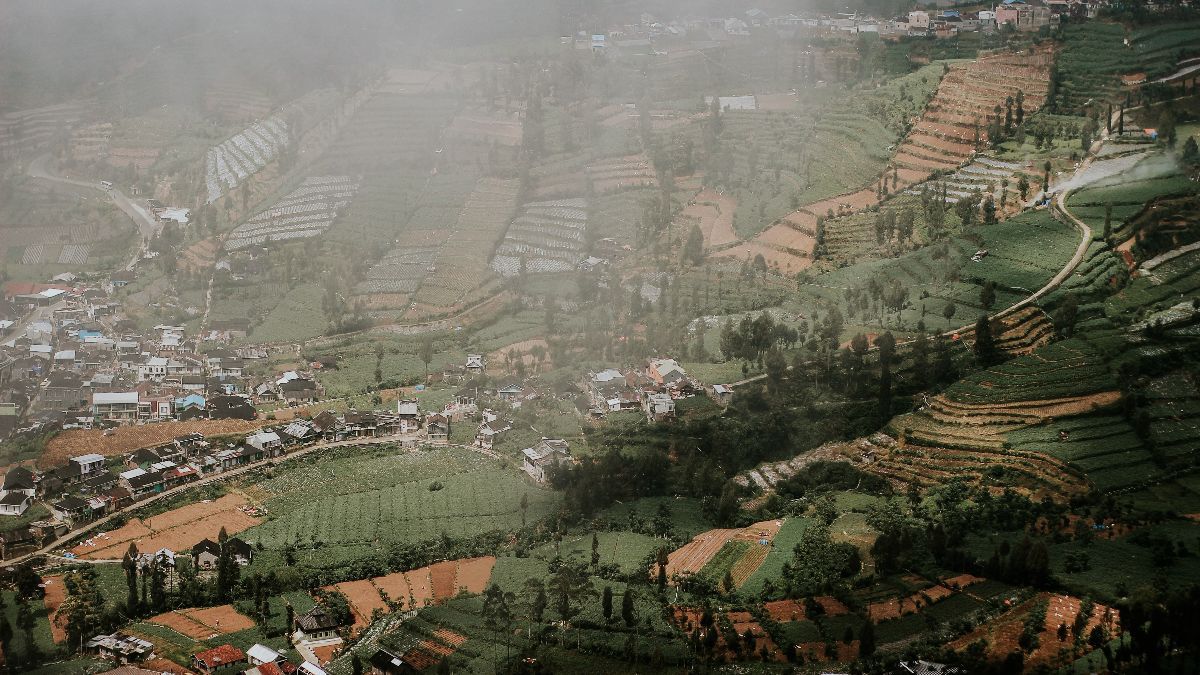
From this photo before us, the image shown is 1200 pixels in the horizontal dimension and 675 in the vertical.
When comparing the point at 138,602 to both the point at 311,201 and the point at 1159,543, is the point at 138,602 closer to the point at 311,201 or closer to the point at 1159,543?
the point at 1159,543

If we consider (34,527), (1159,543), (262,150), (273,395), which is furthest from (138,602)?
(262,150)

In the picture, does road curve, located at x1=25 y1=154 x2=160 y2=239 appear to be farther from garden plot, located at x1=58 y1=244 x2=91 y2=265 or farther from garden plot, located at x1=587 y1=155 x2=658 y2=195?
garden plot, located at x1=587 y1=155 x2=658 y2=195

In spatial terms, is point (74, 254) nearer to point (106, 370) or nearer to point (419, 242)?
point (106, 370)

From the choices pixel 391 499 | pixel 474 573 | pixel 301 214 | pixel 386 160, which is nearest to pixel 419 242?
pixel 301 214

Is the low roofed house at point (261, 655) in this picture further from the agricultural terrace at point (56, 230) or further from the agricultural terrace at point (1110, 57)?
the agricultural terrace at point (1110, 57)

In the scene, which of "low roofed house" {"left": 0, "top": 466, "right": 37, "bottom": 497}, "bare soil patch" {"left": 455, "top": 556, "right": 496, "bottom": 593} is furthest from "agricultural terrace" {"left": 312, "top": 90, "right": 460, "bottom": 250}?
"bare soil patch" {"left": 455, "top": 556, "right": 496, "bottom": 593}

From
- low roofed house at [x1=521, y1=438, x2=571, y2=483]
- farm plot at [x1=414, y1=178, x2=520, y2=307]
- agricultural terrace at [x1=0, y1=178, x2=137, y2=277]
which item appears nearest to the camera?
low roofed house at [x1=521, y1=438, x2=571, y2=483]
